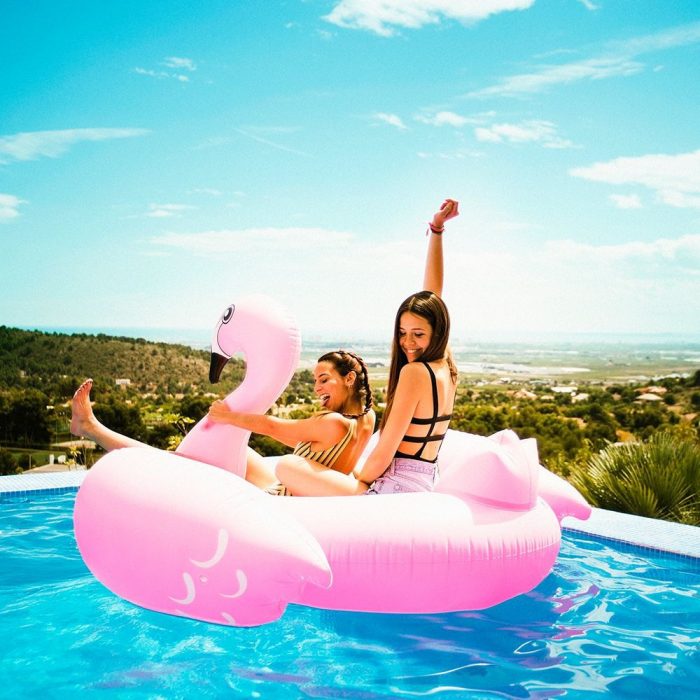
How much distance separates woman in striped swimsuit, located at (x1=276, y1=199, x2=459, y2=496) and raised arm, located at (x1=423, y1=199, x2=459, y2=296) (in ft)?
2.06

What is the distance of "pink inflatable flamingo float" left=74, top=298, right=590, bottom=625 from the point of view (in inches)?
105

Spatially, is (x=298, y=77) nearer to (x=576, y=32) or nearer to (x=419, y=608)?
(x=576, y=32)

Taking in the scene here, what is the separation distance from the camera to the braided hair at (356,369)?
356 cm

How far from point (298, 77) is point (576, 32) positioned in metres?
4.83

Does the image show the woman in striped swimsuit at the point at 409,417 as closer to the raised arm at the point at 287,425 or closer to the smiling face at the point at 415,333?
the smiling face at the point at 415,333

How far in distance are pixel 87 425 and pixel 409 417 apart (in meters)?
1.51

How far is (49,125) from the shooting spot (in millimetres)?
15625

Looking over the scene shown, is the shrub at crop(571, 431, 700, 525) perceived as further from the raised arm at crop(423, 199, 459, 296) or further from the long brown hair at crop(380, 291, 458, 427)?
the long brown hair at crop(380, 291, 458, 427)

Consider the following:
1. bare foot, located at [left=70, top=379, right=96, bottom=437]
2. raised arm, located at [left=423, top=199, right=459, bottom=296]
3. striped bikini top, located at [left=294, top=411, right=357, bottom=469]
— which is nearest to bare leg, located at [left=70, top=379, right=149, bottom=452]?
bare foot, located at [left=70, top=379, right=96, bottom=437]

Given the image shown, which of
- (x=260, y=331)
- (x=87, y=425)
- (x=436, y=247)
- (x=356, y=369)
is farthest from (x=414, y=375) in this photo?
(x=87, y=425)

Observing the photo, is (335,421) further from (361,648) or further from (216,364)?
(361,648)

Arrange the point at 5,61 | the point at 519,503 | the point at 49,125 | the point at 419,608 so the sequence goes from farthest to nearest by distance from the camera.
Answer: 1. the point at 49,125
2. the point at 5,61
3. the point at 519,503
4. the point at 419,608

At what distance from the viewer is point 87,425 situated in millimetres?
3580

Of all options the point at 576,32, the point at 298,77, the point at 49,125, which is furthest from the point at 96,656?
the point at 49,125
